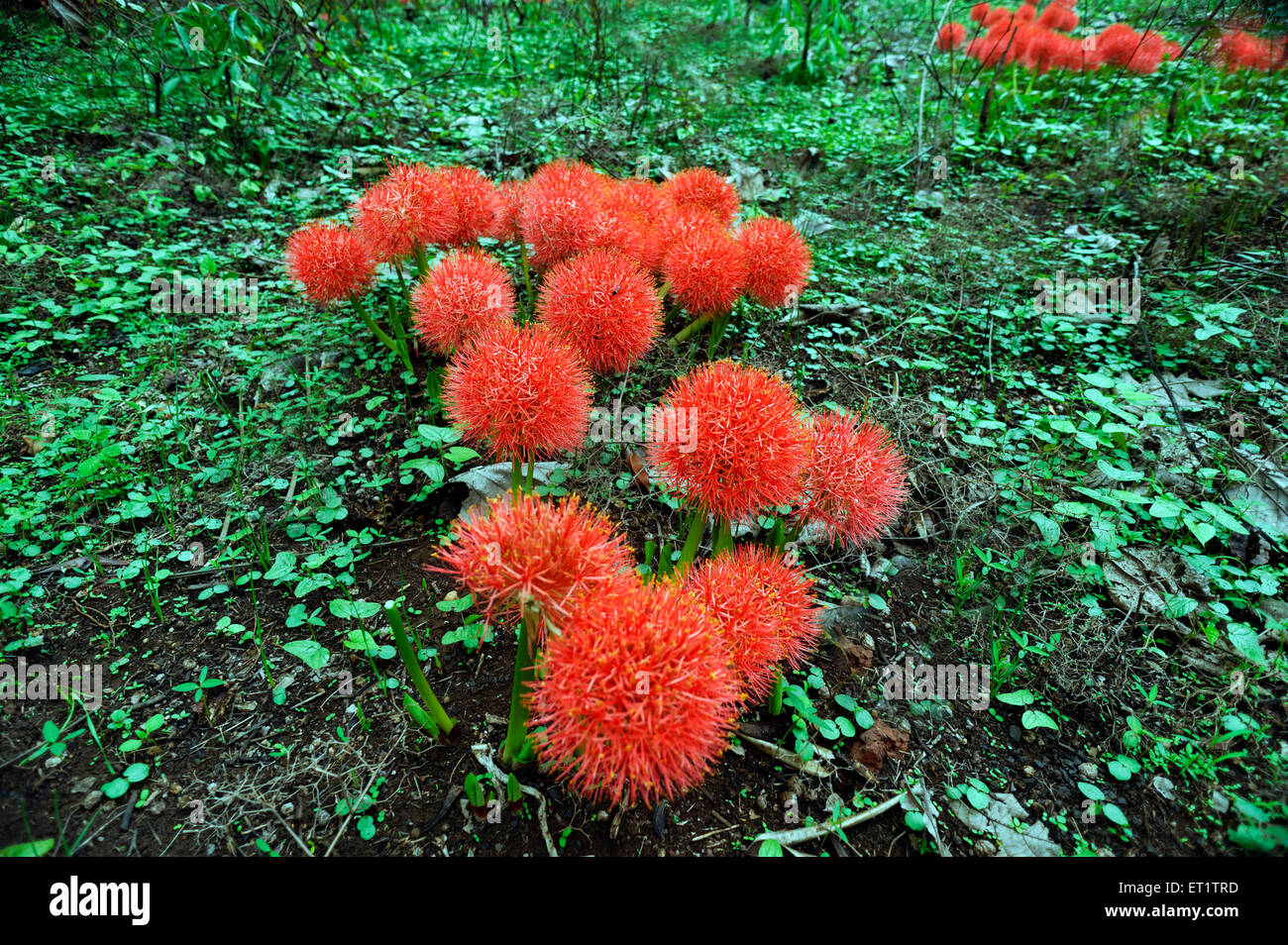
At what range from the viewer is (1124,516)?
2467 mm

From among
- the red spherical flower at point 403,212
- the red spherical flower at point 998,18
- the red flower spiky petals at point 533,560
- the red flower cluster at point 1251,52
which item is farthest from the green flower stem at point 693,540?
the red spherical flower at point 998,18

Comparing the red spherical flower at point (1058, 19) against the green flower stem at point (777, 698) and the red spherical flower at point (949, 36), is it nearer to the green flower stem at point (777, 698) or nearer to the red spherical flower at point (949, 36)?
the red spherical flower at point (949, 36)

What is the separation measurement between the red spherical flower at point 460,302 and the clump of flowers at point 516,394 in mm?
441

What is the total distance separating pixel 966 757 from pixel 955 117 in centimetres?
730

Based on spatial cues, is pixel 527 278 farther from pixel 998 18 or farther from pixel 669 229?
pixel 998 18

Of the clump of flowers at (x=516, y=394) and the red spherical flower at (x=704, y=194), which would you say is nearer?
the clump of flowers at (x=516, y=394)

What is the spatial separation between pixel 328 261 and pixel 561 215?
1.10 metres

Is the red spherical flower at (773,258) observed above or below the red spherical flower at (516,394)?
above

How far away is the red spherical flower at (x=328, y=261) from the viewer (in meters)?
2.66

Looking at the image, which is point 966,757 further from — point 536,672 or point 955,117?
point 955,117

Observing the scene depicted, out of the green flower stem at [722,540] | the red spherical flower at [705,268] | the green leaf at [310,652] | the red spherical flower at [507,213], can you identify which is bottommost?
the green leaf at [310,652]

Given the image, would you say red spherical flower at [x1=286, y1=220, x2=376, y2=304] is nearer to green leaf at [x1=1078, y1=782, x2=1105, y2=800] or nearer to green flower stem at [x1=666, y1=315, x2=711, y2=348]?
green flower stem at [x1=666, y1=315, x2=711, y2=348]

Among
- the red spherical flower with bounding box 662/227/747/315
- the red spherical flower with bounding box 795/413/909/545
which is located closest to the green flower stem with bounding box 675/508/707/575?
the red spherical flower with bounding box 795/413/909/545
